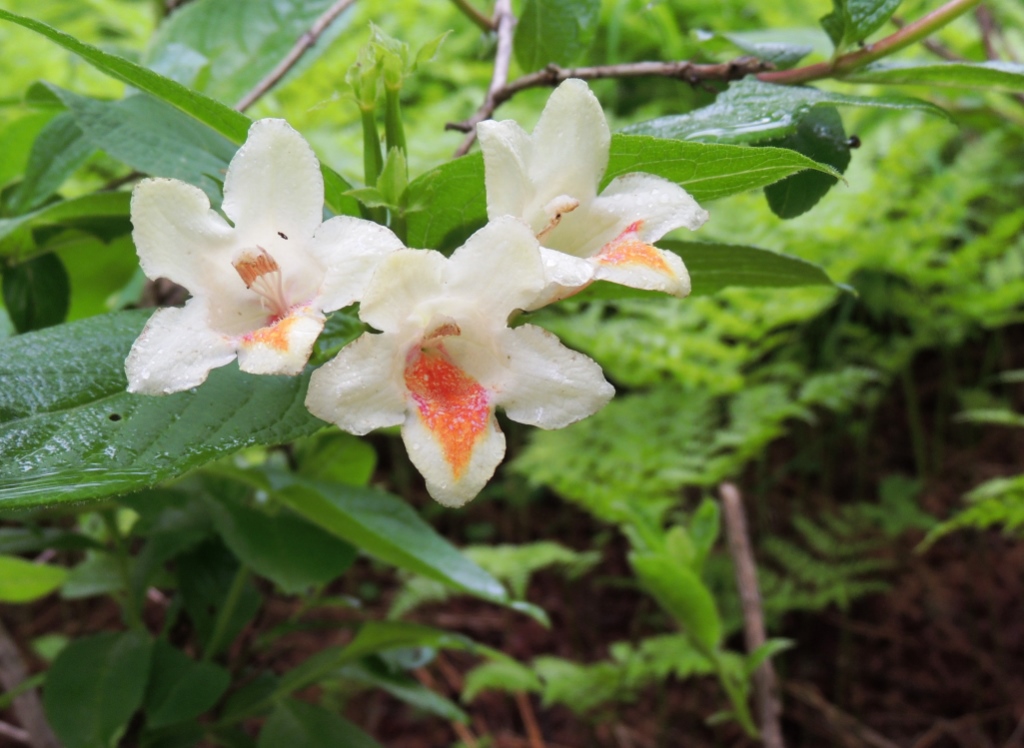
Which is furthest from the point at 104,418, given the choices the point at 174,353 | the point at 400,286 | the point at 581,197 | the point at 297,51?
the point at 297,51

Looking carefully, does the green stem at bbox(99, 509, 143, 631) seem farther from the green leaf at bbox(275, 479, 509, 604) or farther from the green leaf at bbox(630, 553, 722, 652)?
the green leaf at bbox(630, 553, 722, 652)

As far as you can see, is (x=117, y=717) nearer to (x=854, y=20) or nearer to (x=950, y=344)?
(x=854, y=20)

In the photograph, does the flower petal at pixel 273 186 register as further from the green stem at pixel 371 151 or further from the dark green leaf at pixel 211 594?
the dark green leaf at pixel 211 594

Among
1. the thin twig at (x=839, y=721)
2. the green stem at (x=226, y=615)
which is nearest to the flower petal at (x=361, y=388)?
the green stem at (x=226, y=615)

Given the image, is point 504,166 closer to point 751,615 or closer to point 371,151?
point 371,151

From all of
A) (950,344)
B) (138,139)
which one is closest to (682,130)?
(138,139)

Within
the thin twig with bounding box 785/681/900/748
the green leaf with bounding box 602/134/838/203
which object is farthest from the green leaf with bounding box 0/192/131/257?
the thin twig with bounding box 785/681/900/748
